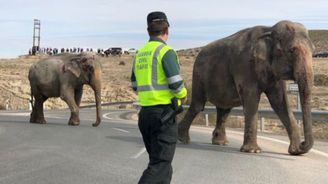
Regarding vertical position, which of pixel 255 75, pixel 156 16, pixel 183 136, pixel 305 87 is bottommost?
pixel 183 136

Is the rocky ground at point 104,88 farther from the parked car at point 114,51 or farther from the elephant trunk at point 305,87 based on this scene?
the parked car at point 114,51

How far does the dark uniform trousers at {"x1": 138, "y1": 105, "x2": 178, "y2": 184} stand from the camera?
234 inches

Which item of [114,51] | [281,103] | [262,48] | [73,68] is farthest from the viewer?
[114,51]

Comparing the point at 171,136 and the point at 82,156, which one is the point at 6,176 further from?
the point at 171,136

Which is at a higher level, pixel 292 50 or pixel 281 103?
pixel 292 50

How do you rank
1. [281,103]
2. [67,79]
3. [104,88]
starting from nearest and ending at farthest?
[281,103] < [67,79] < [104,88]

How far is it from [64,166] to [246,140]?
13.7ft

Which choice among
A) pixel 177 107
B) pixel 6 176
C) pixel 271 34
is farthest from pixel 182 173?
pixel 271 34

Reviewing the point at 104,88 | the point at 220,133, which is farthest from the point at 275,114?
the point at 104,88

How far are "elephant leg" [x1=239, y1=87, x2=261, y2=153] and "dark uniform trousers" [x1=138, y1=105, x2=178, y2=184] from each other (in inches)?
246

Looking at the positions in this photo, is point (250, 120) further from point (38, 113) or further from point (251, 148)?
point (38, 113)

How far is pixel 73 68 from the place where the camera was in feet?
68.2

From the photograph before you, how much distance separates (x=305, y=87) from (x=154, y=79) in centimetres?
570

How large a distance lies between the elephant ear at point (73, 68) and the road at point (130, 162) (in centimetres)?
540
